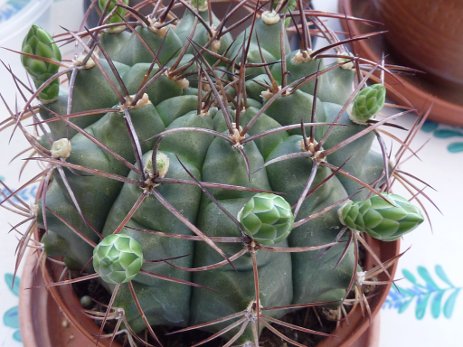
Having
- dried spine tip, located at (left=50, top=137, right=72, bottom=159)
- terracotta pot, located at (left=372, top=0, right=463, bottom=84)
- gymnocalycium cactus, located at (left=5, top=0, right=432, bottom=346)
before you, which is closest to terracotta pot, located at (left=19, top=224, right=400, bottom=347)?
gymnocalycium cactus, located at (left=5, top=0, right=432, bottom=346)

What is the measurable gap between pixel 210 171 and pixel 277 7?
23 centimetres

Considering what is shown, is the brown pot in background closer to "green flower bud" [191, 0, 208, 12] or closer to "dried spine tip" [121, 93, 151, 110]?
"green flower bud" [191, 0, 208, 12]

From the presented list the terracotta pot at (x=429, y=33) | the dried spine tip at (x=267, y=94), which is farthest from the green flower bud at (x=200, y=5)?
the terracotta pot at (x=429, y=33)

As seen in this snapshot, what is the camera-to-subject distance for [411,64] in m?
0.94

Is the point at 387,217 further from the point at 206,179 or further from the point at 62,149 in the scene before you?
the point at 62,149

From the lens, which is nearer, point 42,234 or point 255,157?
point 255,157

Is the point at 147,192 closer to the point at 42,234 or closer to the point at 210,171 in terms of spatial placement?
the point at 210,171

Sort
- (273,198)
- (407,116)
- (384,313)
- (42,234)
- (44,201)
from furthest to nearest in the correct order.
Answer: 1. (407,116)
2. (384,313)
3. (42,234)
4. (44,201)
5. (273,198)

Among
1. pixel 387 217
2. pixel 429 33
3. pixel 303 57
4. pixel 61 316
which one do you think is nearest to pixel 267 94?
pixel 303 57

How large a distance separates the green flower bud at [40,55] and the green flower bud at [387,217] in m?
0.30

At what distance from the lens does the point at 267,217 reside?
1.09 ft

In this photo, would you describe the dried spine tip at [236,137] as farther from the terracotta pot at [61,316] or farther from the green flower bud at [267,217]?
the terracotta pot at [61,316]

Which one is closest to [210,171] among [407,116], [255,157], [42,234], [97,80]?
[255,157]

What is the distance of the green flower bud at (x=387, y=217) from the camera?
1.20ft
